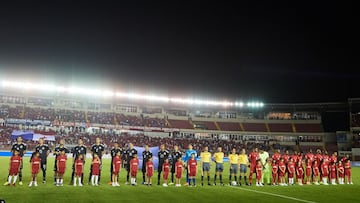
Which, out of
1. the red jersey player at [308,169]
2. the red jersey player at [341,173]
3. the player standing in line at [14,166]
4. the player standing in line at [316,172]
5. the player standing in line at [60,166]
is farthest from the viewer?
the red jersey player at [341,173]

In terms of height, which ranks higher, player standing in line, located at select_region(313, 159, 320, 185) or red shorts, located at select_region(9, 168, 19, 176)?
red shorts, located at select_region(9, 168, 19, 176)

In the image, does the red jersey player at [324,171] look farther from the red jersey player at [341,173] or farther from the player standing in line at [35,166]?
the player standing in line at [35,166]

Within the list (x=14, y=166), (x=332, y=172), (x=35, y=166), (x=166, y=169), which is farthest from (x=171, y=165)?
(x=332, y=172)

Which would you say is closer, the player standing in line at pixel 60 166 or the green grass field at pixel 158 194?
the green grass field at pixel 158 194

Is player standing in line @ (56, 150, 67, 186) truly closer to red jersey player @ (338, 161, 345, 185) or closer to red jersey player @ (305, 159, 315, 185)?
red jersey player @ (305, 159, 315, 185)

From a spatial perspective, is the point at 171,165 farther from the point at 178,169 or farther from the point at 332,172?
the point at 332,172

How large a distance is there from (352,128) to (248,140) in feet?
67.4

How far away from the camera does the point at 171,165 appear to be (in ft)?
64.8

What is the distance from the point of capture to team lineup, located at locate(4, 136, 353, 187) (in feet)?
56.5

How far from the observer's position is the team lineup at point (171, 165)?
17.2 meters

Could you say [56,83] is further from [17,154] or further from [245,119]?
[17,154]

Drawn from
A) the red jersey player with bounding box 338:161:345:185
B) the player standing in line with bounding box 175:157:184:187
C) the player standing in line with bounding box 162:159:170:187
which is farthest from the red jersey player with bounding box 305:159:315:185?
the player standing in line with bounding box 162:159:170:187

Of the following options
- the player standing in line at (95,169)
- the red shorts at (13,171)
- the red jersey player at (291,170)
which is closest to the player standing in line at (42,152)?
the red shorts at (13,171)

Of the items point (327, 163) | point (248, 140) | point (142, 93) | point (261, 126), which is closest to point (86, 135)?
point (142, 93)
